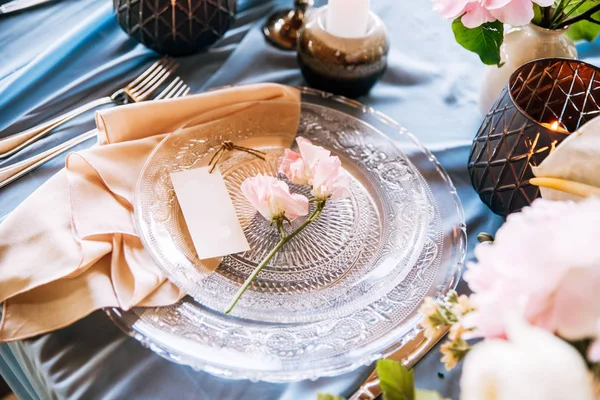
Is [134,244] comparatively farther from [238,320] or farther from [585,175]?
[585,175]

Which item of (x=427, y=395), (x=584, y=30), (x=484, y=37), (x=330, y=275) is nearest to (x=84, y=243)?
(x=330, y=275)

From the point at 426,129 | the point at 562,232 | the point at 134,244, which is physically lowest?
the point at 426,129

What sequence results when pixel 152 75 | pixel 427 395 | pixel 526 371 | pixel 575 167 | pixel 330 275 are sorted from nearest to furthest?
1. pixel 526 371
2. pixel 427 395
3. pixel 575 167
4. pixel 330 275
5. pixel 152 75

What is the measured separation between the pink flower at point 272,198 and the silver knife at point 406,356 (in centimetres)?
16

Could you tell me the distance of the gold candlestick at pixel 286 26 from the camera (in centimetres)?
89

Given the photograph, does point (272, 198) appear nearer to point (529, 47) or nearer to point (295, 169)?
point (295, 169)

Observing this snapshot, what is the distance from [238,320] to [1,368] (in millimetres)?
279

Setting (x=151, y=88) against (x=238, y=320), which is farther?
(x=151, y=88)

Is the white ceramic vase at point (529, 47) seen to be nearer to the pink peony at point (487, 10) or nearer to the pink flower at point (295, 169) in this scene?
the pink peony at point (487, 10)

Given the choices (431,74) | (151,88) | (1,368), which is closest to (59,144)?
(151,88)

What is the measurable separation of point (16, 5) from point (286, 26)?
39 cm

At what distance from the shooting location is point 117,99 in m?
0.76

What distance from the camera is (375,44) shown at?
75 centimetres

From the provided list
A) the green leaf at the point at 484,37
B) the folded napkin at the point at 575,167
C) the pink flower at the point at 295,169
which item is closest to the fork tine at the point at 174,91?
the pink flower at the point at 295,169
